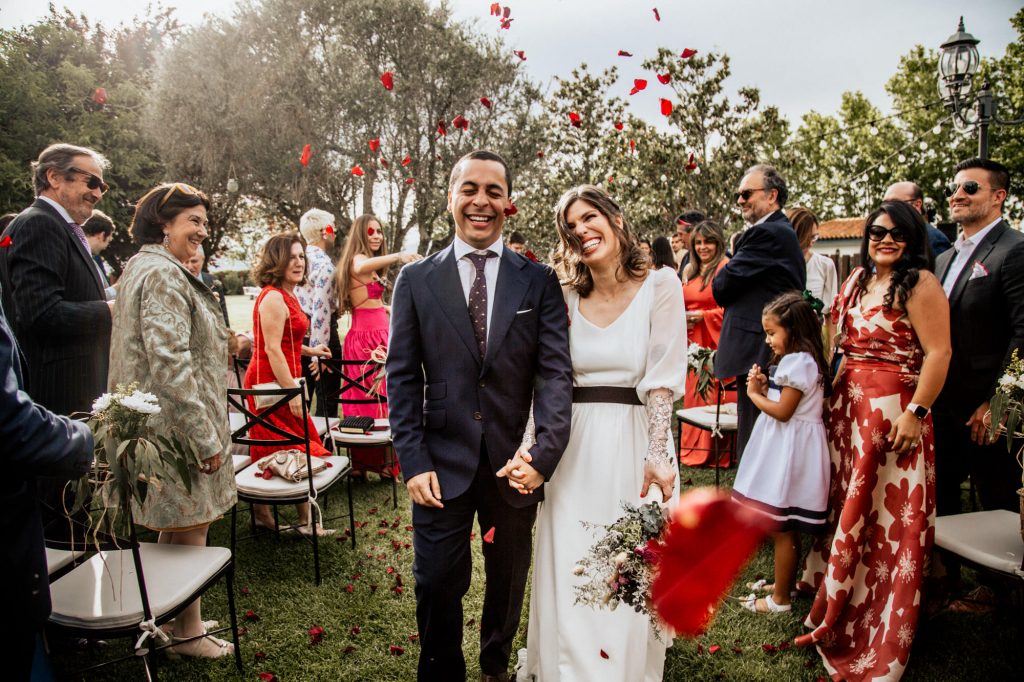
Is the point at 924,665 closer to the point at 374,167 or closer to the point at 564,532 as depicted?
the point at 564,532

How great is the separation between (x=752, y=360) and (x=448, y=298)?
309cm

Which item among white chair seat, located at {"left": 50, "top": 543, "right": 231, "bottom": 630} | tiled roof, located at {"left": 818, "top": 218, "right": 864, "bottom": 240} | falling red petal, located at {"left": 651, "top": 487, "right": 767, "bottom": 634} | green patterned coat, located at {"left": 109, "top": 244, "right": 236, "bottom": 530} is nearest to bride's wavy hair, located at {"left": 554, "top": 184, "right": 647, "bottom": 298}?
falling red petal, located at {"left": 651, "top": 487, "right": 767, "bottom": 634}

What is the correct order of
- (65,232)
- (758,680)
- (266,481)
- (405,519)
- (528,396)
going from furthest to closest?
(405,519), (266,481), (65,232), (758,680), (528,396)

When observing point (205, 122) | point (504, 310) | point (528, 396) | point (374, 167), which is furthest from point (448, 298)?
point (205, 122)

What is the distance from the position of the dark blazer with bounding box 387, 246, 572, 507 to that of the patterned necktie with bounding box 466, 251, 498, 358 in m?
0.05

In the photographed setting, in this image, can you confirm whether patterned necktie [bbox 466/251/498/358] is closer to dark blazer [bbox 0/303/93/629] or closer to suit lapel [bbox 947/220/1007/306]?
dark blazer [bbox 0/303/93/629]

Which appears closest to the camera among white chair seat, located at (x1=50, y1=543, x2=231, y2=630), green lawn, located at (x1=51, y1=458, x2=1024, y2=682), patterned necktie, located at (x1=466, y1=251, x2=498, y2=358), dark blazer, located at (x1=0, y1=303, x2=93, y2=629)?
dark blazer, located at (x1=0, y1=303, x2=93, y2=629)

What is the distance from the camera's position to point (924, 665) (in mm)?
3078

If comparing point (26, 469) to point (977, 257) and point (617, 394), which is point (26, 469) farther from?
point (977, 257)

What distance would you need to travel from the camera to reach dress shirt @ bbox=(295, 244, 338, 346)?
636 cm

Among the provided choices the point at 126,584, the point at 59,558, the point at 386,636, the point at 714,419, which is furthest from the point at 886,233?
the point at 59,558

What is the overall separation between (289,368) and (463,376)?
2.72m

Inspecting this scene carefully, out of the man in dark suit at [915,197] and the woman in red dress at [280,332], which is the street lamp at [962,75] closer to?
the man in dark suit at [915,197]

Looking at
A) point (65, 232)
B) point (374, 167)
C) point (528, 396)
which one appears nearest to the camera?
point (528, 396)
